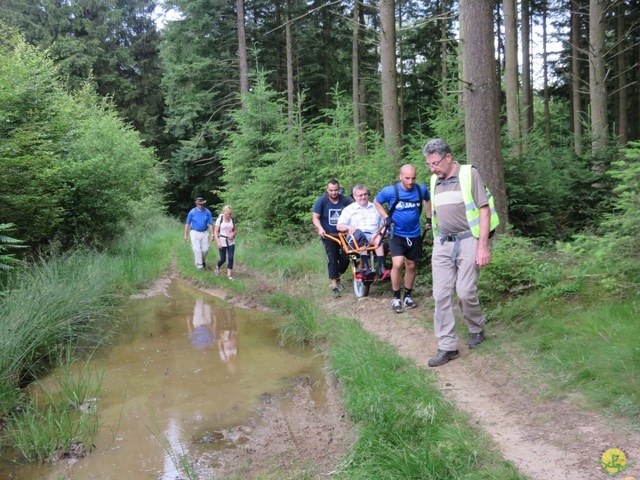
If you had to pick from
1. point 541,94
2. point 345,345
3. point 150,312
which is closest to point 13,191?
point 150,312

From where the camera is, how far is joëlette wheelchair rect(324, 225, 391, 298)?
7.54m

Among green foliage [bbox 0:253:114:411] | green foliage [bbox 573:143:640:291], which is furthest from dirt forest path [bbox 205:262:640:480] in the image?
green foliage [bbox 0:253:114:411]

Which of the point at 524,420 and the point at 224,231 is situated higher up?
the point at 224,231

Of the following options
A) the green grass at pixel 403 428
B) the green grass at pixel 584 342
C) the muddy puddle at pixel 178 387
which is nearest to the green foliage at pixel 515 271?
the green grass at pixel 584 342

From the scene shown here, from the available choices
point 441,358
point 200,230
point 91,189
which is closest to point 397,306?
point 441,358

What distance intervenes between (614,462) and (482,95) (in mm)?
4955

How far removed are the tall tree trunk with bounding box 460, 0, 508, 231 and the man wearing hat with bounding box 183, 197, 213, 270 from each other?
785 centimetres

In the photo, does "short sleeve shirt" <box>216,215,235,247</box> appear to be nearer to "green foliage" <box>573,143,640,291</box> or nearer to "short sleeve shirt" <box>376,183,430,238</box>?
"short sleeve shirt" <box>376,183,430,238</box>

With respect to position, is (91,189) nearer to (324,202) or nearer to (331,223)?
(324,202)

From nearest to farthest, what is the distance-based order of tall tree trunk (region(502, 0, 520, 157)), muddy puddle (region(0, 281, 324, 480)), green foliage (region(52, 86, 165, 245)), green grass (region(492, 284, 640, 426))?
1. green grass (region(492, 284, 640, 426))
2. muddy puddle (region(0, 281, 324, 480))
3. green foliage (region(52, 86, 165, 245))
4. tall tree trunk (region(502, 0, 520, 157))

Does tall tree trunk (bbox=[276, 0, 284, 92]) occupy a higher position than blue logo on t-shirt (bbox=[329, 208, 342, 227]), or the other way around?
tall tree trunk (bbox=[276, 0, 284, 92])

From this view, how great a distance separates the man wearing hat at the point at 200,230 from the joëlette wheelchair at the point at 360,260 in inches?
224

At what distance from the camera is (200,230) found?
12602 millimetres

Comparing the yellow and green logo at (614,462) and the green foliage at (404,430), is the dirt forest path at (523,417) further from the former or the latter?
the green foliage at (404,430)
